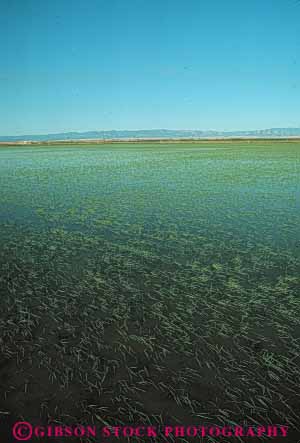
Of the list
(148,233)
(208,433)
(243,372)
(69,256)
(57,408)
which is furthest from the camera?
(148,233)

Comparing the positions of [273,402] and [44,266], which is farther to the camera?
[44,266]

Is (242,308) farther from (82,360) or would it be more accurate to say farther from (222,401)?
(82,360)

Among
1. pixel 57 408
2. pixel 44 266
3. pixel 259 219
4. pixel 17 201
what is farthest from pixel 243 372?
pixel 17 201

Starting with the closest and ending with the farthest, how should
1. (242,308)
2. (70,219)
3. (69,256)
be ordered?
(242,308) < (69,256) < (70,219)

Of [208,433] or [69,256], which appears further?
[69,256]

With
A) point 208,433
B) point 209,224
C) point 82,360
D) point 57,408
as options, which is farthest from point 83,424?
point 209,224

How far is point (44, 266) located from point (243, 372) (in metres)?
7.34

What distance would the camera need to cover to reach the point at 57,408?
4.75m

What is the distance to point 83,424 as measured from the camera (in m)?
4.52

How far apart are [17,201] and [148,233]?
12874 millimetres

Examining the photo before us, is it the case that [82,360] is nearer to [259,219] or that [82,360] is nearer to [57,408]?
[57,408]

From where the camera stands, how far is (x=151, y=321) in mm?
7180

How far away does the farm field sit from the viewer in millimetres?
4871

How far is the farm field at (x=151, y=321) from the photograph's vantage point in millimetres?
4871
